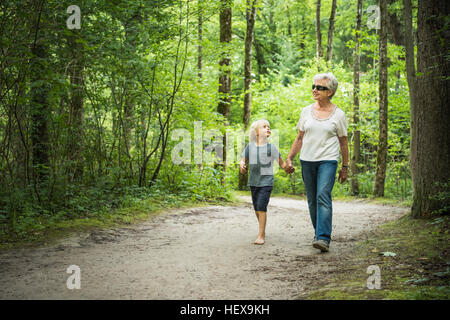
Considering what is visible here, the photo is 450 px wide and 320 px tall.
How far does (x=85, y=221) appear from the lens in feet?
23.1

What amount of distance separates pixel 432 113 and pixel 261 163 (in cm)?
284

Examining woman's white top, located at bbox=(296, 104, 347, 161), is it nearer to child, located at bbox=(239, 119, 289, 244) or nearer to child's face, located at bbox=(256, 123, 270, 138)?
child, located at bbox=(239, 119, 289, 244)

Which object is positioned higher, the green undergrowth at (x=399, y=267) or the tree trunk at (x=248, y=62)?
the tree trunk at (x=248, y=62)

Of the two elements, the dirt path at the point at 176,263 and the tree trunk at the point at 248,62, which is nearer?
the dirt path at the point at 176,263

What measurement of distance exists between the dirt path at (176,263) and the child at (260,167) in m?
0.51

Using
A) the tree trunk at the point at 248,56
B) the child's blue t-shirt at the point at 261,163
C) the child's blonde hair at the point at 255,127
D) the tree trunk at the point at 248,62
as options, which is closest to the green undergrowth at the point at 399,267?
the child's blue t-shirt at the point at 261,163

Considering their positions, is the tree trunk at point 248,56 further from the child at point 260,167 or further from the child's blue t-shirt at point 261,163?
the child's blue t-shirt at point 261,163

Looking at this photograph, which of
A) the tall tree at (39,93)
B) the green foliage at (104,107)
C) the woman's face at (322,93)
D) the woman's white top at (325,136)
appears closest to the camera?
the woman's white top at (325,136)

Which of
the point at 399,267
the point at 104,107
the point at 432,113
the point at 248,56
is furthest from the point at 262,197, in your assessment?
the point at 248,56

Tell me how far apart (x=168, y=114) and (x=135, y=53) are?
2.17 metres

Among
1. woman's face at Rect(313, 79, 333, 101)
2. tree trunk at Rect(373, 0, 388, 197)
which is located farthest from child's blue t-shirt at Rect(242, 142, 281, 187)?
tree trunk at Rect(373, 0, 388, 197)

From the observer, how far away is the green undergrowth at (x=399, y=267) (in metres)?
3.20

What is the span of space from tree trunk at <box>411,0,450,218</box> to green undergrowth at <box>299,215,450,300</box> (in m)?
0.45
